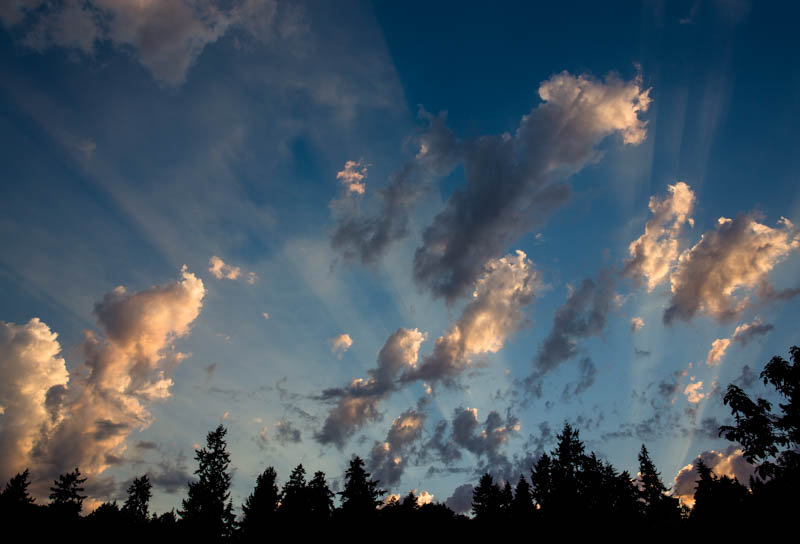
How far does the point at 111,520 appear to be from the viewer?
57469mm

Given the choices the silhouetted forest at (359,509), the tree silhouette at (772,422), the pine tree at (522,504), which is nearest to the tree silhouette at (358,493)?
the silhouetted forest at (359,509)

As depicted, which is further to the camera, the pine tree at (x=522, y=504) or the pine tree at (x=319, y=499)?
the pine tree at (x=522, y=504)

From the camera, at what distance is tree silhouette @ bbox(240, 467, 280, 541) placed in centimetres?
5069

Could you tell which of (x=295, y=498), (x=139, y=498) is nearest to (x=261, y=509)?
(x=295, y=498)

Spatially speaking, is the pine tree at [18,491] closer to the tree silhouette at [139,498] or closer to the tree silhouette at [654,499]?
the tree silhouette at [139,498]

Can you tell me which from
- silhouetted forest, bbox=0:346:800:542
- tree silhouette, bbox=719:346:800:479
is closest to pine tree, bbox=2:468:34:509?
silhouetted forest, bbox=0:346:800:542

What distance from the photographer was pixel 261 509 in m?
53.3

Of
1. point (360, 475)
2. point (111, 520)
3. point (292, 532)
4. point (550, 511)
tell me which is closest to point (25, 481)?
point (111, 520)

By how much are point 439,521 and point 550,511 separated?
82.8 feet

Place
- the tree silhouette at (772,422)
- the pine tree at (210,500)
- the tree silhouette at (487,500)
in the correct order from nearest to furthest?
the tree silhouette at (772,422), the pine tree at (210,500), the tree silhouette at (487,500)

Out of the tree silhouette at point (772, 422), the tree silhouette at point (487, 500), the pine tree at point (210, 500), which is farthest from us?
the tree silhouette at point (487, 500)

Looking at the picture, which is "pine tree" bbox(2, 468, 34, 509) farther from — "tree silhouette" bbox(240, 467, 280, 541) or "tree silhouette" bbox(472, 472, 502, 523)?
"tree silhouette" bbox(472, 472, 502, 523)

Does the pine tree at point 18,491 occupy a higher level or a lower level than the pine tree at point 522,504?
higher

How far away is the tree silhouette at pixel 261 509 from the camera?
166ft
